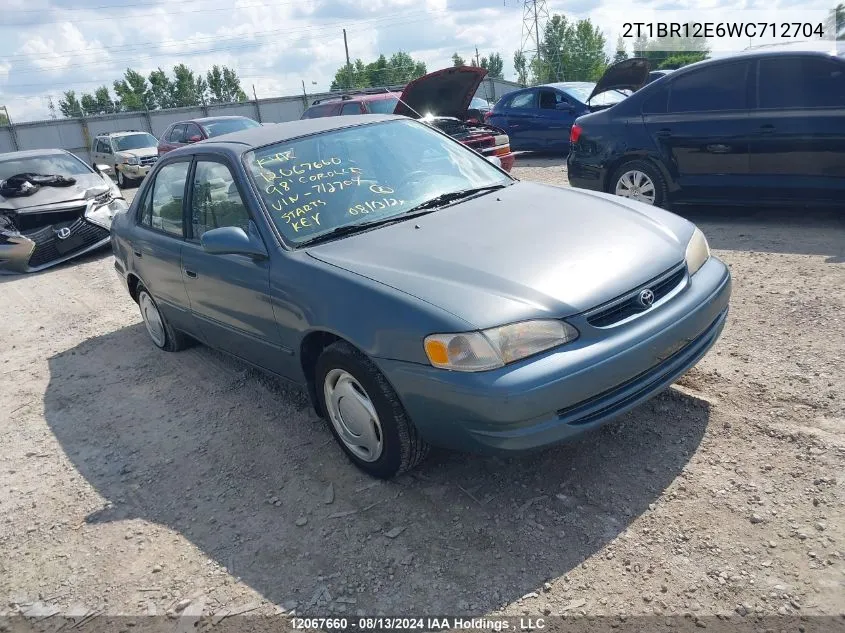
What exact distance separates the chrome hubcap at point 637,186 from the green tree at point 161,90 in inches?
3105

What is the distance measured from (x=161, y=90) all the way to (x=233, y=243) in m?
83.3

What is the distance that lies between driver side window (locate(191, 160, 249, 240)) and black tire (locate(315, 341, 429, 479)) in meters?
1.00

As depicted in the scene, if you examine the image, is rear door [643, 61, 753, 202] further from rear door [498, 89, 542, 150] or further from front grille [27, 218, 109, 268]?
front grille [27, 218, 109, 268]

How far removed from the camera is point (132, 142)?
19.8 metres

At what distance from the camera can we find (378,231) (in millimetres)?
3457

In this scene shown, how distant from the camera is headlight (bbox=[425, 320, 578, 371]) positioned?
2631 mm

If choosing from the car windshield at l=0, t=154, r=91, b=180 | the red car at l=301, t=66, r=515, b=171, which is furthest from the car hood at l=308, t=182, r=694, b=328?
the car windshield at l=0, t=154, r=91, b=180

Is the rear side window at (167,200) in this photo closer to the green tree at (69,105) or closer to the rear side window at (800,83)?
the rear side window at (800,83)

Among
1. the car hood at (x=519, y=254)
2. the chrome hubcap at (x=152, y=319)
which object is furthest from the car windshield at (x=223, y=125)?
the car hood at (x=519, y=254)

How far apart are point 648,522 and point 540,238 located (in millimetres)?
1356

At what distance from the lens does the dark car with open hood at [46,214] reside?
29.1 ft

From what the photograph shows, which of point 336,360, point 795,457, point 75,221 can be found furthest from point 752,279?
point 75,221

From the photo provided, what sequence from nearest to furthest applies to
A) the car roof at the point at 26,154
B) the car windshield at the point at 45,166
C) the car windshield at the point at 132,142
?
the car windshield at the point at 45,166
the car roof at the point at 26,154
the car windshield at the point at 132,142

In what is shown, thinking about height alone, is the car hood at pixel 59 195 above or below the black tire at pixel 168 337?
above
